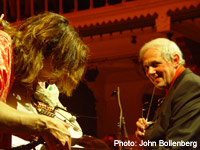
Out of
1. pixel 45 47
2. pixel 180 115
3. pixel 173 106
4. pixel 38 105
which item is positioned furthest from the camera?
pixel 173 106

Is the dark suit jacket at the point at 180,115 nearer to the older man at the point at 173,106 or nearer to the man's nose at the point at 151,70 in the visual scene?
the older man at the point at 173,106

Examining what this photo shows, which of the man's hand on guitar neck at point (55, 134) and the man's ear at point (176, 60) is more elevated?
the man's ear at point (176, 60)

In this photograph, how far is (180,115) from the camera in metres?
2.98

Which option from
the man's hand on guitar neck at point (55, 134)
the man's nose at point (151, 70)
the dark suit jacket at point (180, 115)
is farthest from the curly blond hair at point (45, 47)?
the man's nose at point (151, 70)

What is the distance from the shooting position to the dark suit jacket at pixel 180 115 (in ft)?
9.48

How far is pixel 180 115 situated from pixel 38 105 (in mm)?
1225

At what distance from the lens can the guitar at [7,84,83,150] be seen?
83.3 inches

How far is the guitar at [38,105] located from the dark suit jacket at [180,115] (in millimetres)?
748

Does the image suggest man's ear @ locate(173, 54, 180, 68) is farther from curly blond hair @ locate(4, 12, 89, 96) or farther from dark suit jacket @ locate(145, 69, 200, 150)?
curly blond hair @ locate(4, 12, 89, 96)

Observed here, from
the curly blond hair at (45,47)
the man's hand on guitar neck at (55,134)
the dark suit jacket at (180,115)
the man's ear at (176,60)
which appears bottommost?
the dark suit jacket at (180,115)

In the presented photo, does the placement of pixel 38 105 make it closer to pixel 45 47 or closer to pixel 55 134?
pixel 45 47

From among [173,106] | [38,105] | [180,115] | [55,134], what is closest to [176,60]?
[173,106]

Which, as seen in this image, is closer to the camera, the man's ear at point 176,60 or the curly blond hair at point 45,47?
the curly blond hair at point 45,47

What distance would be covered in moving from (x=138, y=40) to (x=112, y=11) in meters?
1.42
